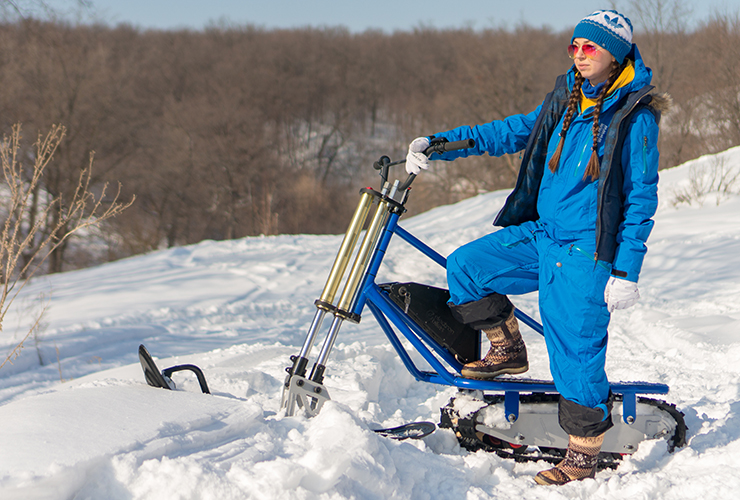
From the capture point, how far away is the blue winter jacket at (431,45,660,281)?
6.86ft

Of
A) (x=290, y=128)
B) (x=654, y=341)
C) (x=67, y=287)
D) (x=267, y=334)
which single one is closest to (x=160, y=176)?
(x=290, y=128)

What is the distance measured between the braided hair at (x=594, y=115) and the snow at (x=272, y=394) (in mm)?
1312

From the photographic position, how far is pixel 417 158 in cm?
242

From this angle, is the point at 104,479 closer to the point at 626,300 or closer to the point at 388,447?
the point at 388,447

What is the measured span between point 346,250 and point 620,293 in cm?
115

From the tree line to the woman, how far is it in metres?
3.53

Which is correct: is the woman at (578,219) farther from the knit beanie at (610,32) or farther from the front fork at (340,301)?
the front fork at (340,301)

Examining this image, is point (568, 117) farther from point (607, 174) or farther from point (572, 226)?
→ point (572, 226)

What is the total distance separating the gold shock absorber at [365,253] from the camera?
2.48m

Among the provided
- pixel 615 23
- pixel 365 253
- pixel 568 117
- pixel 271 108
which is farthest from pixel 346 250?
pixel 271 108

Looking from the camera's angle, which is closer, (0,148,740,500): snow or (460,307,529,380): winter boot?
(0,148,740,500): snow

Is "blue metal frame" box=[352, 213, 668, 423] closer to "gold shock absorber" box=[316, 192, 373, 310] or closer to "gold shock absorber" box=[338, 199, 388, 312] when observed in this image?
"gold shock absorber" box=[338, 199, 388, 312]

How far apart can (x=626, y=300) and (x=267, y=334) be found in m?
4.04

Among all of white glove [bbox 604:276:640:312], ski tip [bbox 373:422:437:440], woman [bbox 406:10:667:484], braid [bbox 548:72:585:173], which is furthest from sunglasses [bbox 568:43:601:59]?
ski tip [bbox 373:422:437:440]
